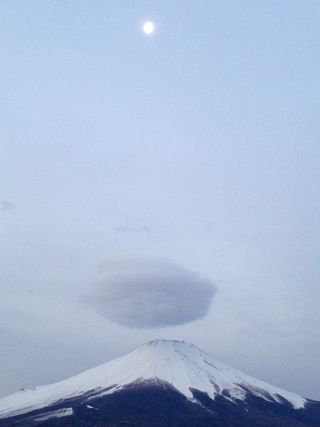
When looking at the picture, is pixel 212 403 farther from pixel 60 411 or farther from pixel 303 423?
pixel 60 411

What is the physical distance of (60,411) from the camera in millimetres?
173625

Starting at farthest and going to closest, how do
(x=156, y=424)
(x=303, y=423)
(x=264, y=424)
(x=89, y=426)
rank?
(x=303, y=423) → (x=264, y=424) → (x=156, y=424) → (x=89, y=426)

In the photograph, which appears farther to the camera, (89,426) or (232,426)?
(232,426)

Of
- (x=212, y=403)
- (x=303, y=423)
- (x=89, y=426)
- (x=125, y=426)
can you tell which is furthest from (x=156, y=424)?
(x=303, y=423)

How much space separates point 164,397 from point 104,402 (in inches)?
964

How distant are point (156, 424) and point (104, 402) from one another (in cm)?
2936

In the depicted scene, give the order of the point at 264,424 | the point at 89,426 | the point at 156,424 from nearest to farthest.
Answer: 1. the point at 89,426
2. the point at 156,424
3. the point at 264,424

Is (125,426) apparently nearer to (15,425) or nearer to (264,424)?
(15,425)

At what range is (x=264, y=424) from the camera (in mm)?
177125

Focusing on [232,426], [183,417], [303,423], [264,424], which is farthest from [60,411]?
[303,423]

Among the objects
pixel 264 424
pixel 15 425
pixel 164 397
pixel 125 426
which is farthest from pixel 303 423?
pixel 15 425

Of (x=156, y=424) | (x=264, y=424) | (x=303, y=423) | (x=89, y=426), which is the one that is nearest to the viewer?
(x=89, y=426)

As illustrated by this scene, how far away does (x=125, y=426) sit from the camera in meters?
160

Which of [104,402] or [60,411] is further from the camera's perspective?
[104,402]
